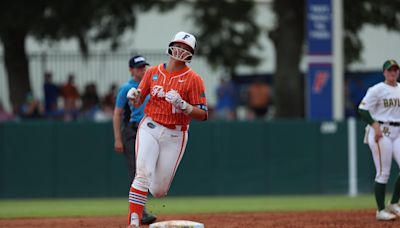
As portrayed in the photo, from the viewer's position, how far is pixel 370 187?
72.3 ft

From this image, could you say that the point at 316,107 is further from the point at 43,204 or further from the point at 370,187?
the point at 43,204

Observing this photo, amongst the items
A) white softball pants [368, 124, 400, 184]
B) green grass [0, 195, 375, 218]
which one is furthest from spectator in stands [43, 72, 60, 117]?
white softball pants [368, 124, 400, 184]

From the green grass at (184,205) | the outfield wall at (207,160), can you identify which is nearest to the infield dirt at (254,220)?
the green grass at (184,205)

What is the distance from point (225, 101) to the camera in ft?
83.5

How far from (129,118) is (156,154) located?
2.67 meters

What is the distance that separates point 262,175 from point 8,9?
8.41 meters

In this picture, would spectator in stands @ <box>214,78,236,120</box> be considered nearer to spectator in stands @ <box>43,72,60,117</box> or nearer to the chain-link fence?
the chain-link fence

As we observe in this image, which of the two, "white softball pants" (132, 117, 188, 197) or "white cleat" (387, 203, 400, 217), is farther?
"white cleat" (387, 203, 400, 217)

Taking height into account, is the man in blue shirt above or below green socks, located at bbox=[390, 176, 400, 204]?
above

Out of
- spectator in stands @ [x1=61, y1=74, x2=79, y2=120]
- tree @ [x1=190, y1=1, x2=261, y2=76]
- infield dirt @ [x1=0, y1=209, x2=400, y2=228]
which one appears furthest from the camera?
tree @ [x1=190, y1=1, x2=261, y2=76]

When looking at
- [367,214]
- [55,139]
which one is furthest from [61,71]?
[367,214]

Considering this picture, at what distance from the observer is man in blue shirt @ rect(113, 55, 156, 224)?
43.3 ft

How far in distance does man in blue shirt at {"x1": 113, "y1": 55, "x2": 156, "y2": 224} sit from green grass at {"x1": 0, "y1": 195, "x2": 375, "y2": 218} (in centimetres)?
289

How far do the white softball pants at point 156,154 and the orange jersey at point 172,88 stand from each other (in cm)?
13
